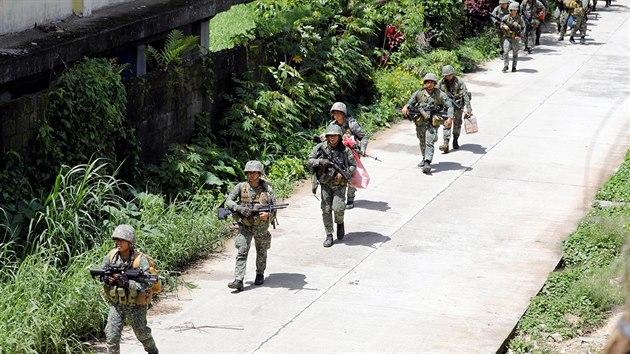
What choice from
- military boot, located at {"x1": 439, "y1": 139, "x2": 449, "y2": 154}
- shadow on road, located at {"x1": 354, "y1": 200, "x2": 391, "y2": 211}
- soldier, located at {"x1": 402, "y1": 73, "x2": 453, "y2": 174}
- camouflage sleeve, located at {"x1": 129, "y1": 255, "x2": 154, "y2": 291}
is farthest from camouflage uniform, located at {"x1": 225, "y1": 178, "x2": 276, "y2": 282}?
military boot, located at {"x1": 439, "y1": 139, "x2": 449, "y2": 154}

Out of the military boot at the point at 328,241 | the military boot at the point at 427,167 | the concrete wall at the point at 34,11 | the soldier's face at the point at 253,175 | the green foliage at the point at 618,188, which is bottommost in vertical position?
the military boot at the point at 328,241

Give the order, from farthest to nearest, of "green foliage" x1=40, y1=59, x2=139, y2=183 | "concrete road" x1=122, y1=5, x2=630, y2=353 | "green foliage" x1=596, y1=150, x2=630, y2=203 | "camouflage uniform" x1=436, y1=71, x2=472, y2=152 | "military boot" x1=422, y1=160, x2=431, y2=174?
1. "camouflage uniform" x1=436, y1=71, x2=472, y2=152
2. "military boot" x1=422, y1=160, x2=431, y2=174
3. "green foliage" x1=596, y1=150, x2=630, y2=203
4. "green foliage" x1=40, y1=59, x2=139, y2=183
5. "concrete road" x1=122, y1=5, x2=630, y2=353

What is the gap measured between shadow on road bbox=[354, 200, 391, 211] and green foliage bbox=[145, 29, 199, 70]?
3241 mm

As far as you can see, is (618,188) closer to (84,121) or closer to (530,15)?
(84,121)

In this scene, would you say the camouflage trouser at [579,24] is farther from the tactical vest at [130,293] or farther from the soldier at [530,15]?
the tactical vest at [130,293]

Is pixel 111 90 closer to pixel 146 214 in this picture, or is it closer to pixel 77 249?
pixel 146 214

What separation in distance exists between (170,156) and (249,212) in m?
3.56

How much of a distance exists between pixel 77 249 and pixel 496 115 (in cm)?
1124

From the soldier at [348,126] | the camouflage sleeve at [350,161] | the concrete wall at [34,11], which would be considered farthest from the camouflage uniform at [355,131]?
the concrete wall at [34,11]

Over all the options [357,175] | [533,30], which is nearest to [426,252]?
[357,175]

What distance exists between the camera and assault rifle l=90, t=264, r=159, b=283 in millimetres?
10133

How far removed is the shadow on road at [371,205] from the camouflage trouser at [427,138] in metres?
1.74

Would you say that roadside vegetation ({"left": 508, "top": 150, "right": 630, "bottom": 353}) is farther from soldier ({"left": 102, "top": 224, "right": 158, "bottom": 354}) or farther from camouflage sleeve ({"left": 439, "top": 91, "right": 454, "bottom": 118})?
soldier ({"left": 102, "top": 224, "right": 158, "bottom": 354})

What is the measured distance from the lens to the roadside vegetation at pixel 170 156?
11.4m
